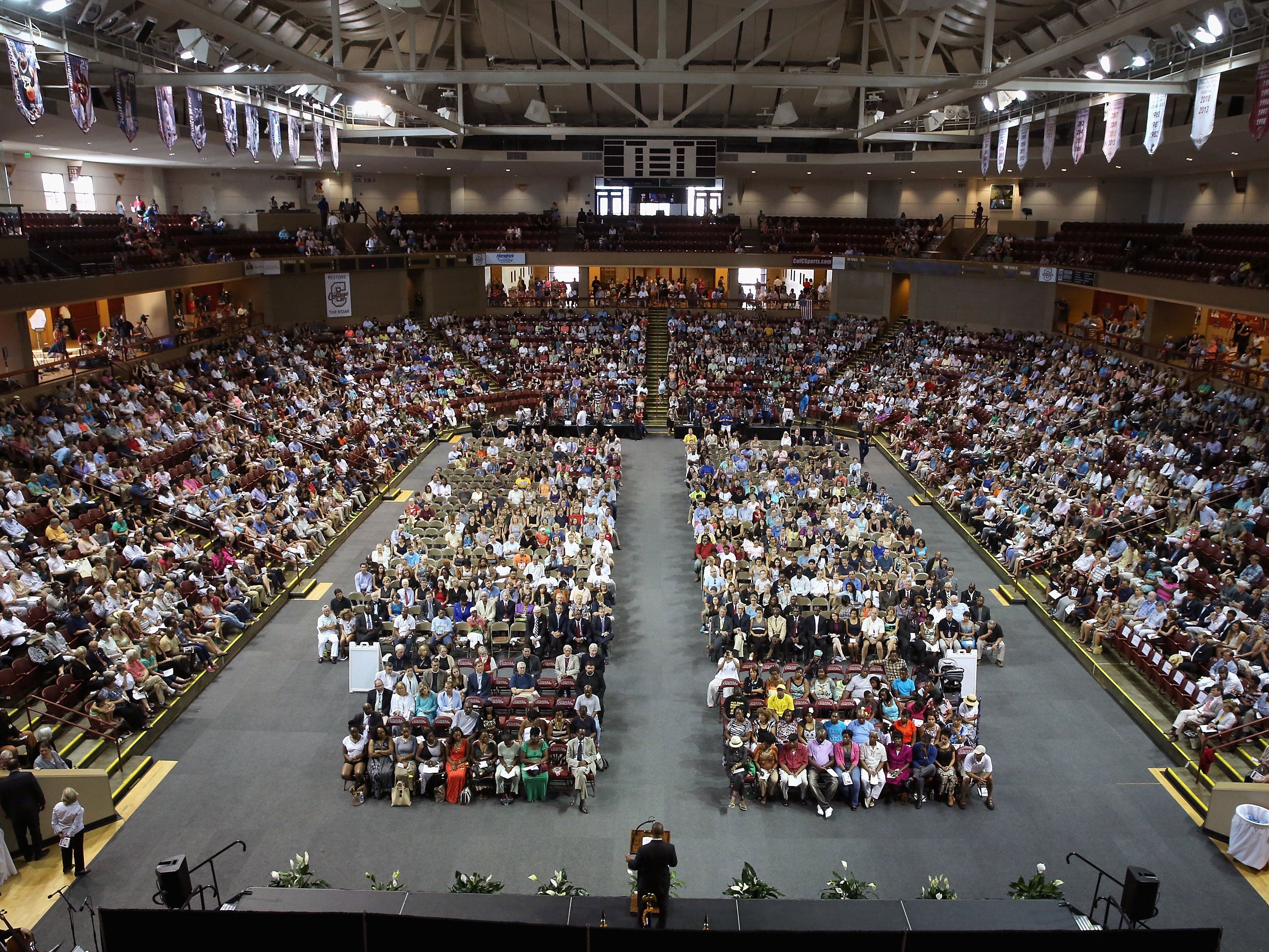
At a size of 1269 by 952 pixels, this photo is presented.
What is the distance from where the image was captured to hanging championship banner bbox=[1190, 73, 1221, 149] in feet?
52.4

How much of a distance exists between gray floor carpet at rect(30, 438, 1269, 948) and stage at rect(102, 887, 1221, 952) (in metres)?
2.09

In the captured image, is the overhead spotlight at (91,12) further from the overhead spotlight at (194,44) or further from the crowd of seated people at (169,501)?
the crowd of seated people at (169,501)

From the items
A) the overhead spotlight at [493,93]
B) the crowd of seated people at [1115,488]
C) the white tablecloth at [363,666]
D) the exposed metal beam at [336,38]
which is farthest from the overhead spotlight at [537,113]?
the white tablecloth at [363,666]

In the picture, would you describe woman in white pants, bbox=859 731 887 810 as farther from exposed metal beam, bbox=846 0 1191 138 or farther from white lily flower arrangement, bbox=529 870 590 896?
exposed metal beam, bbox=846 0 1191 138

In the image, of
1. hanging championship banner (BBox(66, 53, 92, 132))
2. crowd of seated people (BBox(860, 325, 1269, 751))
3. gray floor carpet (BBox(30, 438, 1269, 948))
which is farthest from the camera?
hanging championship banner (BBox(66, 53, 92, 132))

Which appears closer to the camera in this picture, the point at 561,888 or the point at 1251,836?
the point at 561,888

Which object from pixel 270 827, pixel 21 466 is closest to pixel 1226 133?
pixel 270 827

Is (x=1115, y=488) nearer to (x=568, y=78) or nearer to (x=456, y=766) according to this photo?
(x=568, y=78)

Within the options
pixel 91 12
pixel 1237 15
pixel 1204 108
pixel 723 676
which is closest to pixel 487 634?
pixel 723 676

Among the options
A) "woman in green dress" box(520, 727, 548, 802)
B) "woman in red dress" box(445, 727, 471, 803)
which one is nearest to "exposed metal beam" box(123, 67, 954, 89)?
"woman in green dress" box(520, 727, 548, 802)

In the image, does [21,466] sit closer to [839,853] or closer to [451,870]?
[451,870]

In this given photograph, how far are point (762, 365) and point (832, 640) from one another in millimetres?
20437

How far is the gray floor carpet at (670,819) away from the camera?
10055 millimetres

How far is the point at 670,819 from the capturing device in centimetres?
1109
